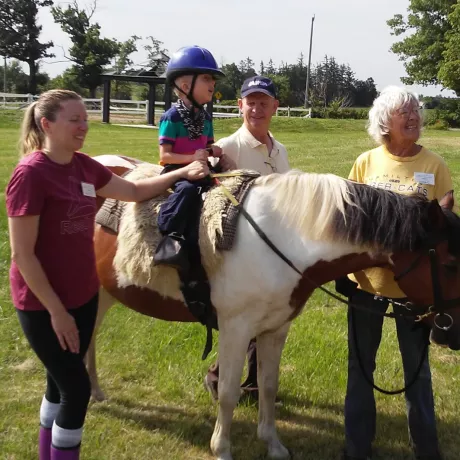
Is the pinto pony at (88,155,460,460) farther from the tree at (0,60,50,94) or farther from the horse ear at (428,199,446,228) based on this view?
the tree at (0,60,50,94)

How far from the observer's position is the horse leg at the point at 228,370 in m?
2.97

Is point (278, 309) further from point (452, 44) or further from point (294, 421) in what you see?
point (452, 44)

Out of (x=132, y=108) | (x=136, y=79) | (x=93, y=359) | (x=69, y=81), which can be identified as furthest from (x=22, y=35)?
(x=93, y=359)

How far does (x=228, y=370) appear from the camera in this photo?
306 centimetres

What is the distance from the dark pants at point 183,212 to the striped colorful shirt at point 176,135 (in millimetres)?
247

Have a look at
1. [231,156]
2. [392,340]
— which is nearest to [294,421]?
[392,340]

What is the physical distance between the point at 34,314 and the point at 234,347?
1.11 m

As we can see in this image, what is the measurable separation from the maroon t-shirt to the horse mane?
100 cm

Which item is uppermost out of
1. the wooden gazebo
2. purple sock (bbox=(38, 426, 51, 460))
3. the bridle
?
the wooden gazebo

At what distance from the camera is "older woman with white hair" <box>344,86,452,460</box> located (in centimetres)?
306

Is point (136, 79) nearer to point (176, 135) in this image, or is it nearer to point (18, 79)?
point (176, 135)

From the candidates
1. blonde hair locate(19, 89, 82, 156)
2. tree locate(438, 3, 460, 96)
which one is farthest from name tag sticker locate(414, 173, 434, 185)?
tree locate(438, 3, 460, 96)

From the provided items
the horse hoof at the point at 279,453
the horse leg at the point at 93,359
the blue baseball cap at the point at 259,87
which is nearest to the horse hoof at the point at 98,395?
the horse leg at the point at 93,359

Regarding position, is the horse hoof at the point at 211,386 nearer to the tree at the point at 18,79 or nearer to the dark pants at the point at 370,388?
the dark pants at the point at 370,388
